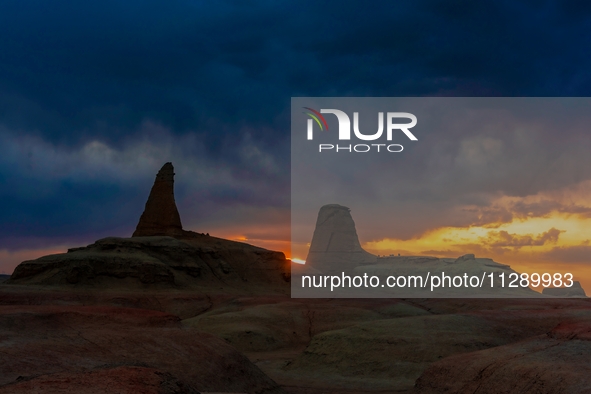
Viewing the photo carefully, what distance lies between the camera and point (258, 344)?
45312mm

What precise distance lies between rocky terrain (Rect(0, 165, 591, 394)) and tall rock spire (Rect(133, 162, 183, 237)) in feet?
100

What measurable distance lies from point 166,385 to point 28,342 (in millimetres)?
8241

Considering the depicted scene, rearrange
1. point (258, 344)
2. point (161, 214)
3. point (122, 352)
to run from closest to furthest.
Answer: point (122, 352) < point (258, 344) < point (161, 214)

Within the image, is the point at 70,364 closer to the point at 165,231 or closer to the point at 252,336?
the point at 252,336

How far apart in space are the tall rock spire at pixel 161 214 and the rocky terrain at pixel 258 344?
30.5 meters

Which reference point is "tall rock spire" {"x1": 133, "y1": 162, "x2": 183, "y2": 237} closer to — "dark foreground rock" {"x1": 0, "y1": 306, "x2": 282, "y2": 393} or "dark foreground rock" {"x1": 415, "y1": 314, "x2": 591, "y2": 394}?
"dark foreground rock" {"x1": 0, "y1": 306, "x2": 282, "y2": 393}

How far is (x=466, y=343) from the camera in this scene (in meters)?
33.3

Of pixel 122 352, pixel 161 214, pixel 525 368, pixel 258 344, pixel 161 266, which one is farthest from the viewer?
pixel 161 214

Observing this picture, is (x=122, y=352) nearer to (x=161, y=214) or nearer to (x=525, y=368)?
(x=525, y=368)

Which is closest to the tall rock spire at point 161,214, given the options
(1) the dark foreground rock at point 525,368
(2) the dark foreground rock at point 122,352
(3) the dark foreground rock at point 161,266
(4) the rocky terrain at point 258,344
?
(3) the dark foreground rock at point 161,266

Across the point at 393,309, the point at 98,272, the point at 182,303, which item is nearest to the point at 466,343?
the point at 393,309

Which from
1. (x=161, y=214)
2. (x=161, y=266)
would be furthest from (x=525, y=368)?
(x=161, y=214)

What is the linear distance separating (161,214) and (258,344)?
6621 cm

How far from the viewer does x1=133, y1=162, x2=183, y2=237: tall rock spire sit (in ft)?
347
